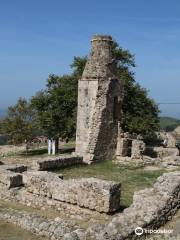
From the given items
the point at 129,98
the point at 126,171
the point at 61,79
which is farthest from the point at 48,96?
the point at 126,171

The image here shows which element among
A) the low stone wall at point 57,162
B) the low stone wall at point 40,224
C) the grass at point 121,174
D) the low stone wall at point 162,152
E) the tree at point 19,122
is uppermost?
the tree at point 19,122

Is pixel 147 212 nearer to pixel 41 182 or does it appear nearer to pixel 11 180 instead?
pixel 41 182

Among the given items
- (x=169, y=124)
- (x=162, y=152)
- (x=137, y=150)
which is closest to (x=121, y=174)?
(x=137, y=150)

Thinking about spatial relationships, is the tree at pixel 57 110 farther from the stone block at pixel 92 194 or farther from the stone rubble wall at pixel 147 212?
the stone rubble wall at pixel 147 212

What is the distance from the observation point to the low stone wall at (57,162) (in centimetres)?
1993

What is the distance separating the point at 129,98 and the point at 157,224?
897 inches

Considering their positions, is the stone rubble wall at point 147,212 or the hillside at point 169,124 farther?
the hillside at point 169,124

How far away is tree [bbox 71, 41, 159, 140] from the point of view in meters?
31.1

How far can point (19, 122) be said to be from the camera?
3256 centimetres

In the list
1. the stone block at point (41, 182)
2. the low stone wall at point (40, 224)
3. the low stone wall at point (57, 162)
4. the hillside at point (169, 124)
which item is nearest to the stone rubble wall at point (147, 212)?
the low stone wall at point (40, 224)

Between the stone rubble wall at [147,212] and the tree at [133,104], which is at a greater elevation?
the tree at [133,104]

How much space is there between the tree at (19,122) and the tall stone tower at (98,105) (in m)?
10.1

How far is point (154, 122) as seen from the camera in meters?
32.7

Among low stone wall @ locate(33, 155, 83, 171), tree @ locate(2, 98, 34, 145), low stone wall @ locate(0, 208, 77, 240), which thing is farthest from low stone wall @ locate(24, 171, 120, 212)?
tree @ locate(2, 98, 34, 145)
